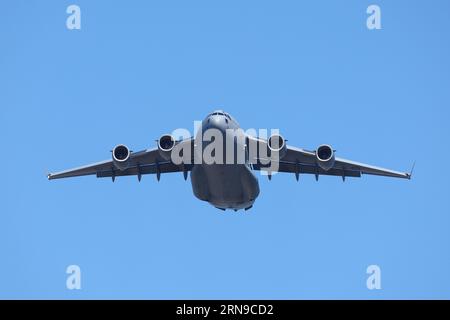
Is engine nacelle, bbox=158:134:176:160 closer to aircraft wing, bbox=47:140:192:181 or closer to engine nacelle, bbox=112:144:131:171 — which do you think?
engine nacelle, bbox=112:144:131:171

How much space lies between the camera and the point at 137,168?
31.8 metres

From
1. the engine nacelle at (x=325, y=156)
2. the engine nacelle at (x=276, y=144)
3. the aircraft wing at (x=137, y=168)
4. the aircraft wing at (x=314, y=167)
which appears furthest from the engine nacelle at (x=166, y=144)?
the engine nacelle at (x=325, y=156)

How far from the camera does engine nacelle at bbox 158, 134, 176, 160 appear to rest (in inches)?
1108

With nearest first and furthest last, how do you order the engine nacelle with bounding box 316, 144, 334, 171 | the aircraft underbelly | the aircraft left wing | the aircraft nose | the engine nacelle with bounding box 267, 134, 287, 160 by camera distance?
the aircraft nose, the aircraft underbelly, the engine nacelle with bounding box 267, 134, 287, 160, the engine nacelle with bounding box 316, 144, 334, 171, the aircraft left wing

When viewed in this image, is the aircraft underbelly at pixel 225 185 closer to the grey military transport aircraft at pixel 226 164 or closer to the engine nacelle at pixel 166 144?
the grey military transport aircraft at pixel 226 164

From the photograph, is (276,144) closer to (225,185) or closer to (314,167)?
(225,185)

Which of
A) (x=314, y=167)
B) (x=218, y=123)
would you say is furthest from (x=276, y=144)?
(x=314, y=167)

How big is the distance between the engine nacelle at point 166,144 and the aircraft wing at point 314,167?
13.2 ft

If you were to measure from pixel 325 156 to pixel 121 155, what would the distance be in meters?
6.76

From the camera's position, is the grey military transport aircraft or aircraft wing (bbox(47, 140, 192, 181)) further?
aircraft wing (bbox(47, 140, 192, 181))

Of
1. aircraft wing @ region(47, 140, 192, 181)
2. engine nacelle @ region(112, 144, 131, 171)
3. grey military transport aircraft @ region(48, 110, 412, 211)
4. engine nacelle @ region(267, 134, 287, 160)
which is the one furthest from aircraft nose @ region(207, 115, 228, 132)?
aircraft wing @ region(47, 140, 192, 181)

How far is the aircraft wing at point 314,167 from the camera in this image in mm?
30406

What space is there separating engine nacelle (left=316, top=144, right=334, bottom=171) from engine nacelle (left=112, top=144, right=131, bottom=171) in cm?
630
